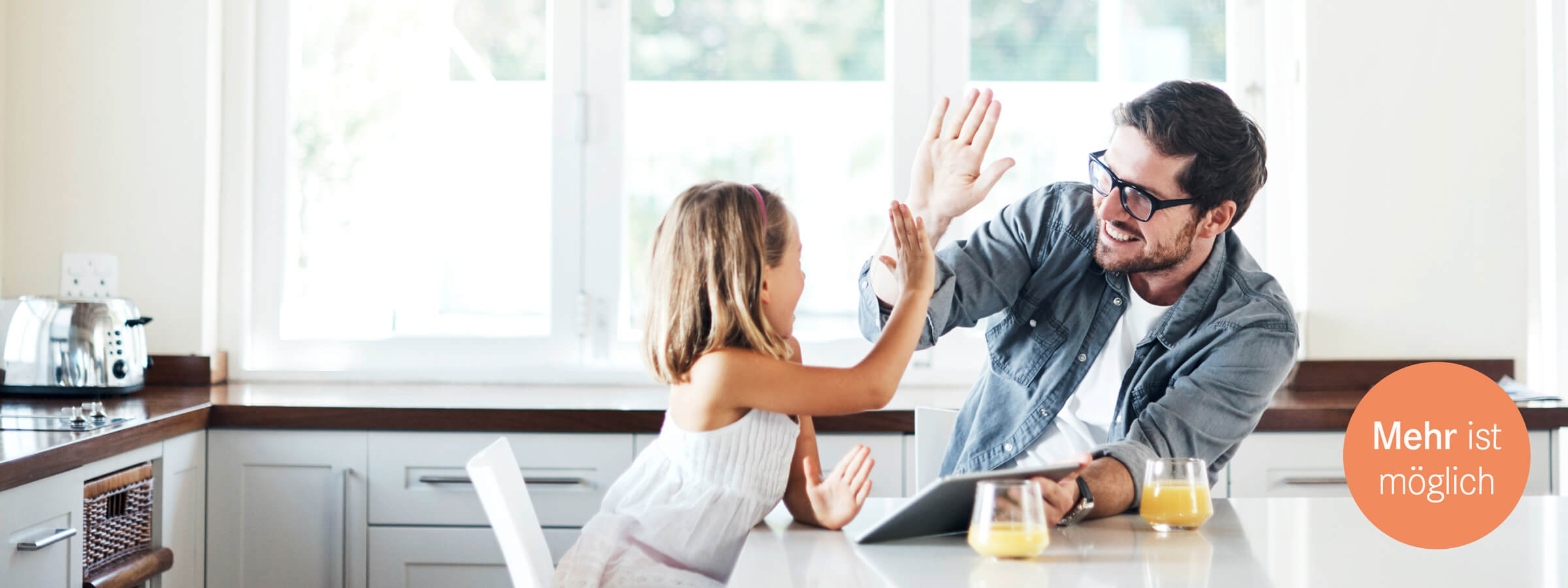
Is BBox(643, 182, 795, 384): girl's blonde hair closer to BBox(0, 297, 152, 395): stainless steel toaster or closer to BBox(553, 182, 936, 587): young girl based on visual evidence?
BBox(553, 182, 936, 587): young girl

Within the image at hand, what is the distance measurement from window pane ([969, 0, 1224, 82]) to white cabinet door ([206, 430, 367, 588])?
173 cm

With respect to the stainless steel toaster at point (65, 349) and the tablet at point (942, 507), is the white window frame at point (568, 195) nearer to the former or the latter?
the stainless steel toaster at point (65, 349)

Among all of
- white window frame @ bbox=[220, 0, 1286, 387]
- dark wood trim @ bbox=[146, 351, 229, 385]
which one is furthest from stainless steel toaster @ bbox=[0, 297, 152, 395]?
white window frame @ bbox=[220, 0, 1286, 387]

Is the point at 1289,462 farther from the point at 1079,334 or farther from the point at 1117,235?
the point at 1117,235

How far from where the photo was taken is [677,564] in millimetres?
1397

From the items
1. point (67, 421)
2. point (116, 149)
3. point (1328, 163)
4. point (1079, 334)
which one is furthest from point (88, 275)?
point (1328, 163)

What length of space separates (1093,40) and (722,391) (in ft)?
5.82

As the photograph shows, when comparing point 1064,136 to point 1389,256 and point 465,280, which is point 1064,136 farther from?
point 465,280

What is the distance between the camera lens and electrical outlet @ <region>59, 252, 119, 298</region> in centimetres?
263

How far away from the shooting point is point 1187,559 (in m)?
1.11

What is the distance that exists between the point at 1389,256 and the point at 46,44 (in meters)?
3.24

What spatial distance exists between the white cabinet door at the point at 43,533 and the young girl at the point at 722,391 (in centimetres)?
90

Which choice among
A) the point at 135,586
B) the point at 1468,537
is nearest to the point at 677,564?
the point at 1468,537

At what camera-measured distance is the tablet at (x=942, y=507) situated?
108cm
